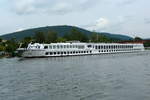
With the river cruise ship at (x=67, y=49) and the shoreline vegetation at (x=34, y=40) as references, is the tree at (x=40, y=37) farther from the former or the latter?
the river cruise ship at (x=67, y=49)

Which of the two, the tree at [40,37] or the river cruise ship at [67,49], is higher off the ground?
the tree at [40,37]

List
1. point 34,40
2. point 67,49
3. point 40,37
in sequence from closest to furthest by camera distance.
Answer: point 67,49
point 34,40
point 40,37

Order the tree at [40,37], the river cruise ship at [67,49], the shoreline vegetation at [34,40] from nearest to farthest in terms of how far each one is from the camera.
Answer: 1. the river cruise ship at [67,49]
2. the shoreline vegetation at [34,40]
3. the tree at [40,37]

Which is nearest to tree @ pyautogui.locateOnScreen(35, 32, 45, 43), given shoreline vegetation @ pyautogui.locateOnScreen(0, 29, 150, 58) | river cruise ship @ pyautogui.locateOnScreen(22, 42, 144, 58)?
shoreline vegetation @ pyautogui.locateOnScreen(0, 29, 150, 58)

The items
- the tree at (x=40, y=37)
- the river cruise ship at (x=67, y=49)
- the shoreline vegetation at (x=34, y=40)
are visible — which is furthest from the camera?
the tree at (x=40, y=37)

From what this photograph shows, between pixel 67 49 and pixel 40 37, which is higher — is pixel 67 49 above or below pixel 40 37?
below

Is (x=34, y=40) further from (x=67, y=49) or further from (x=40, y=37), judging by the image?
(x=67, y=49)

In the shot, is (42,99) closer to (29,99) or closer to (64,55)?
(29,99)

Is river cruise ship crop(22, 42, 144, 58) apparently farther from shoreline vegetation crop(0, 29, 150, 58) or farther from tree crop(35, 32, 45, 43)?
tree crop(35, 32, 45, 43)

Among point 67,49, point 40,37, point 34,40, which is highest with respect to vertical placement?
point 40,37

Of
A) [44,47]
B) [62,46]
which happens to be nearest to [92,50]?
[62,46]

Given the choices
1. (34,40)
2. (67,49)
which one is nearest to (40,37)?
(34,40)

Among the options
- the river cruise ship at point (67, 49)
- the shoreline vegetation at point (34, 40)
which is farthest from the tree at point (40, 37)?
the river cruise ship at point (67, 49)

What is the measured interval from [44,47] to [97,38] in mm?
73450
